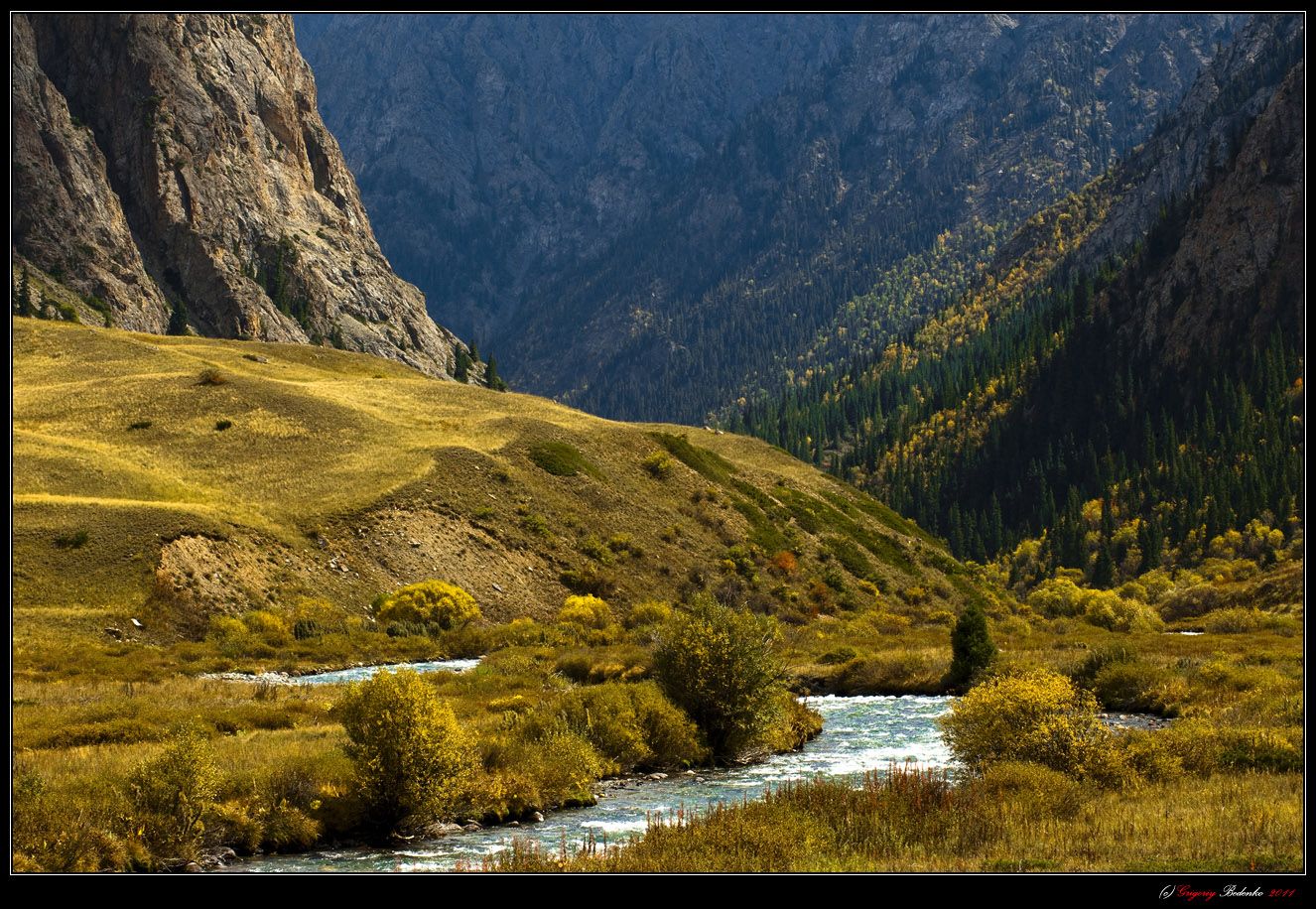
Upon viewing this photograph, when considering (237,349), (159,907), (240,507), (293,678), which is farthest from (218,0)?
(237,349)

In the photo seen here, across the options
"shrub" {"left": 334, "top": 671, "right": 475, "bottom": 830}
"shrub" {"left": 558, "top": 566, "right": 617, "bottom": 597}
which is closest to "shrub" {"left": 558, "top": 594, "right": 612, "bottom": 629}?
"shrub" {"left": 558, "top": 566, "right": 617, "bottom": 597}

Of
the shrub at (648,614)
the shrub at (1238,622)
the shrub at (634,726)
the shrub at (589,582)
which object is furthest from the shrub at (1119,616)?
the shrub at (634,726)

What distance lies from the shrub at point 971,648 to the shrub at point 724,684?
20.3 m

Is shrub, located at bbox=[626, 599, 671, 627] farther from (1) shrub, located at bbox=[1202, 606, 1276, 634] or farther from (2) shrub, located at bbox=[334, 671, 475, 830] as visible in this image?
(2) shrub, located at bbox=[334, 671, 475, 830]

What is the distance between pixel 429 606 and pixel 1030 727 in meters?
54.5

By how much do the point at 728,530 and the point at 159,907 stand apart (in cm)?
9627

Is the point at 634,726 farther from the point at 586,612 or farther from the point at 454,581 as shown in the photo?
the point at 454,581

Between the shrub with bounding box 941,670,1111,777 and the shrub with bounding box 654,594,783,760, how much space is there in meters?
8.39

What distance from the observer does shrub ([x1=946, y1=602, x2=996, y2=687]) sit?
2375 inches

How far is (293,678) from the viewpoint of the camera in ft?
201

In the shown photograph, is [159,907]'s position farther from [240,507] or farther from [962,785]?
[240,507]

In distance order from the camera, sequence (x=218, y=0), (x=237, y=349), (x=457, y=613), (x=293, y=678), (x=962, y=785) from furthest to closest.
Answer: (x=237, y=349)
(x=457, y=613)
(x=293, y=678)
(x=962, y=785)
(x=218, y=0)

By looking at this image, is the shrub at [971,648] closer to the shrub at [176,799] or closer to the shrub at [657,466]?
the shrub at [176,799]

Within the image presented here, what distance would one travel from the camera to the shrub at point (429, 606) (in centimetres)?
8019
